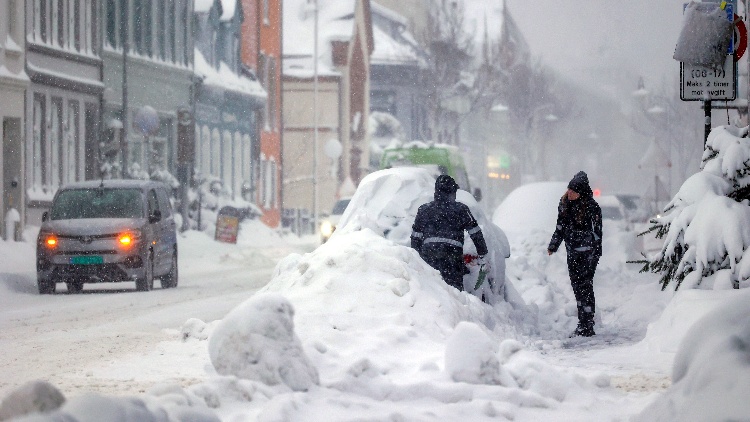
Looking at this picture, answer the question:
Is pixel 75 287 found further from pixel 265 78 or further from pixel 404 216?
pixel 265 78

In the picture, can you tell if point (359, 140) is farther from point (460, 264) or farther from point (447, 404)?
point (447, 404)

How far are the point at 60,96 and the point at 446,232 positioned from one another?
79.7ft

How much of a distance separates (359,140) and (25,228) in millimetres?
40059

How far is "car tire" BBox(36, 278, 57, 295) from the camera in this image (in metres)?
21.5

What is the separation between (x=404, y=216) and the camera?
15359 mm

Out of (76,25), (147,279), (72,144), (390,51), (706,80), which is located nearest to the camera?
(706,80)

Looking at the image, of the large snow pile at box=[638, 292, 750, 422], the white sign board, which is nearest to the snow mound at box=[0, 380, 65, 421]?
the large snow pile at box=[638, 292, 750, 422]

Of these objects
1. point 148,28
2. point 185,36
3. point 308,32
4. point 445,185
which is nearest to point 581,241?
point 445,185

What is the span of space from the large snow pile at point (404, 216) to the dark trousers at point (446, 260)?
→ 97cm

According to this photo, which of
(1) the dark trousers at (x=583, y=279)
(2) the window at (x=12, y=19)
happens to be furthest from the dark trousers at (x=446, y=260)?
(2) the window at (x=12, y=19)

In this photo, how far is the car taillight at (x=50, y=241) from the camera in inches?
838

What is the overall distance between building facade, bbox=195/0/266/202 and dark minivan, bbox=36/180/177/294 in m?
24.5

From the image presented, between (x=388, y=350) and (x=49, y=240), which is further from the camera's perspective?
(x=49, y=240)

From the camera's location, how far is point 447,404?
8711mm
